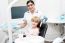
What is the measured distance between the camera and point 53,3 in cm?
106

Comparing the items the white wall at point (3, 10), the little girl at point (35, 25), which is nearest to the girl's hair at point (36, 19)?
the little girl at point (35, 25)

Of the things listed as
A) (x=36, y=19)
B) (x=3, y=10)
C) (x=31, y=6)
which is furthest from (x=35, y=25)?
(x=3, y=10)

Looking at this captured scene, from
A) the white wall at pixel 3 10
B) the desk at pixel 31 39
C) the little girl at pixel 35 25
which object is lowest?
the desk at pixel 31 39

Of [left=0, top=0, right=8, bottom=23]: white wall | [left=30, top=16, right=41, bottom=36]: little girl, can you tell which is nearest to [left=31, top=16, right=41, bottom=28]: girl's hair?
[left=30, top=16, right=41, bottom=36]: little girl

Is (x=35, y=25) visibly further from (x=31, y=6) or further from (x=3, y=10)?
(x=3, y=10)

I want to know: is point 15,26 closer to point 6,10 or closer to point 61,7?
point 6,10

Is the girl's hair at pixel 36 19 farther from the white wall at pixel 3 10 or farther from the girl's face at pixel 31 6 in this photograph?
the white wall at pixel 3 10

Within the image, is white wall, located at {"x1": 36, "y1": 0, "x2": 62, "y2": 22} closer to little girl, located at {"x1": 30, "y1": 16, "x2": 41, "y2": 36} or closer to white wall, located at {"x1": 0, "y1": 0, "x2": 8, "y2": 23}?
little girl, located at {"x1": 30, "y1": 16, "x2": 41, "y2": 36}

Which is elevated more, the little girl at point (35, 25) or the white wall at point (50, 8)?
the white wall at point (50, 8)

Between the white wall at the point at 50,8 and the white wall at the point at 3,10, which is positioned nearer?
the white wall at the point at 50,8

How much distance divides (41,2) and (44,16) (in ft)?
0.36

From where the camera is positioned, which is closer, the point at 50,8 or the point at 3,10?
the point at 50,8

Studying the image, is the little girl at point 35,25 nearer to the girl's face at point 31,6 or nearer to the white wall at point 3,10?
the girl's face at point 31,6

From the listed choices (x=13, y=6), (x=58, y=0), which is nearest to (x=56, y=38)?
(x=58, y=0)
